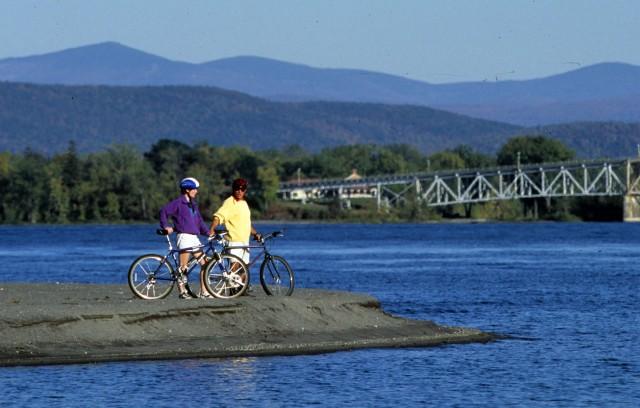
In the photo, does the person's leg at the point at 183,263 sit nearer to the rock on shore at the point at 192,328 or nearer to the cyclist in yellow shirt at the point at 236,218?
the rock on shore at the point at 192,328

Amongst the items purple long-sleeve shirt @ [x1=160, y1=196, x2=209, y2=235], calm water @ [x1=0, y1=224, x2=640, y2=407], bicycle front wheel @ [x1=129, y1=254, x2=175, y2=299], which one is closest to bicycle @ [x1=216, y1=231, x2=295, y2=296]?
purple long-sleeve shirt @ [x1=160, y1=196, x2=209, y2=235]

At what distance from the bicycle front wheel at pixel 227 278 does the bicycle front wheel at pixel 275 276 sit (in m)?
0.47

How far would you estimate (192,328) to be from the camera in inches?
1134

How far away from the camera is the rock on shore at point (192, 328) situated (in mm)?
27125

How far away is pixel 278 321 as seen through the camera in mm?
30016

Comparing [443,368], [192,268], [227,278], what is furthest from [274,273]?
[443,368]

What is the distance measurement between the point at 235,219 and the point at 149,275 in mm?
1825

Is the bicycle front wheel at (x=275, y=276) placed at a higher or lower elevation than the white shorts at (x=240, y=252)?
lower

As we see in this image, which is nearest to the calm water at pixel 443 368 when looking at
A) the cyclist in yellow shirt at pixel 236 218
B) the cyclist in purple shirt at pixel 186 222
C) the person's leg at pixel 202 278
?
the person's leg at pixel 202 278

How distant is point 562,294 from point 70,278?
59.5 feet

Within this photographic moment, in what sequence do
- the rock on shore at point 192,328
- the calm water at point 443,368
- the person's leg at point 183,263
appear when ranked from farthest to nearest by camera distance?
the person's leg at point 183,263, the rock on shore at point 192,328, the calm water at point 443,368

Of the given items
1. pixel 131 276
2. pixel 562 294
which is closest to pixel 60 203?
pixel 562 294

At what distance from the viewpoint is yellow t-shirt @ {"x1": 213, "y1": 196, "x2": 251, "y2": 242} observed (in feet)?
Result: 98.3

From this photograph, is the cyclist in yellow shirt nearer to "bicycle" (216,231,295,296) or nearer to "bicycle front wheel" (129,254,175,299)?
"bicycle" (216,231,295,296)
